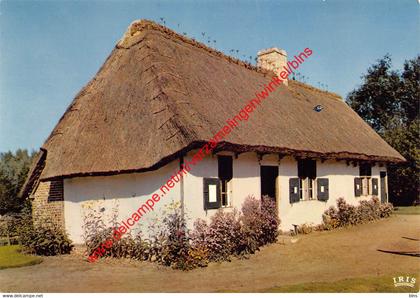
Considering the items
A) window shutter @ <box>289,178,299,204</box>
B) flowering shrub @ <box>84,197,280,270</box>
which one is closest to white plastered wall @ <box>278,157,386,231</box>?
window shutter @ <box>289,178,299,204</box>

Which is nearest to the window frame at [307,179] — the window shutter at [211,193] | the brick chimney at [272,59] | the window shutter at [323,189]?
the window shutter at [323,189]

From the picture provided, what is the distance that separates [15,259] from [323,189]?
963cm

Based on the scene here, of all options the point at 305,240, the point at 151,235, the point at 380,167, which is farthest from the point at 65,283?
the point at 380,167

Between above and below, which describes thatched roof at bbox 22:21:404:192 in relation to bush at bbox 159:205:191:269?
above

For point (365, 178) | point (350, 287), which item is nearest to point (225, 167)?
point (350, 287)

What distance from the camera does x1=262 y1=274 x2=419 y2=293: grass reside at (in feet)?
20.2

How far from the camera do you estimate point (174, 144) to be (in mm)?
8578

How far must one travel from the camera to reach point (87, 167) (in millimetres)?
9977

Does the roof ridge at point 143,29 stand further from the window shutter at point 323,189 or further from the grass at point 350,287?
the grass at point 350,287

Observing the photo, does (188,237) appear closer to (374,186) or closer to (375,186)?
(374,186)

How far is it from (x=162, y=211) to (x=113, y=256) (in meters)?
1.80

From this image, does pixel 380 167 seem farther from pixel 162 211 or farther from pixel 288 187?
pixel 162 211

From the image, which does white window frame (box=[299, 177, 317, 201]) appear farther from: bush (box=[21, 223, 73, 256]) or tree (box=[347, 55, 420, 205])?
tree (box=[347, 55, 420, 205])

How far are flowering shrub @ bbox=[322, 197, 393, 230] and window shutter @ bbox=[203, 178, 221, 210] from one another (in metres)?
5.80
